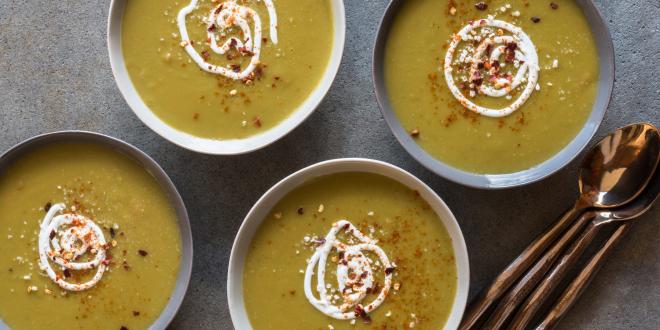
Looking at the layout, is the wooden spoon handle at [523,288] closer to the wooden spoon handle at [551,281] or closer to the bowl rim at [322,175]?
the wooden spoon handle at [551,281]

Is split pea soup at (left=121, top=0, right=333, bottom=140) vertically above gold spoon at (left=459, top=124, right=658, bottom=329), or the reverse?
split pea soup at (left=121, top=0, right=333, bottom=140)

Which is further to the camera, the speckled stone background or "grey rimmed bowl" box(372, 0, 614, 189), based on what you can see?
the speckled stone background

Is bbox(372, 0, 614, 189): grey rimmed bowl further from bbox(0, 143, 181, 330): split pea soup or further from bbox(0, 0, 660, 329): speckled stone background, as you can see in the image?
bbox(0, 143, 181, 330): split pea soup

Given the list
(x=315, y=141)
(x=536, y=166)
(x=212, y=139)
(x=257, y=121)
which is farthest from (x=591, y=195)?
(x=212, y=139)

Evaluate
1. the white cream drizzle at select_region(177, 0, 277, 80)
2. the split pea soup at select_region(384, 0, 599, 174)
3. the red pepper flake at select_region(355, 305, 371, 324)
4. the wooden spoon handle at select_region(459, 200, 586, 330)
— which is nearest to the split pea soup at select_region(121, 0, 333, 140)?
the white cream drizzle at select_region(177, 0, 277, 80)

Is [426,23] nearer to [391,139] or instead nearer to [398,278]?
[391,139]

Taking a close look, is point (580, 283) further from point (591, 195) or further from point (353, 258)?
point (353, 258)

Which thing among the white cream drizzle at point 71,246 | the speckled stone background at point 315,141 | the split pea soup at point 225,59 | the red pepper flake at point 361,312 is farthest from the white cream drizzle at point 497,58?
the white cream drizzle at point 71,246

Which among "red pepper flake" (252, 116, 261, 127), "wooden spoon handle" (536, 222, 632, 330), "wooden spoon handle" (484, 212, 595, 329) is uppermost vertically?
"red pepper flake" (252, 116, 261, 127)
